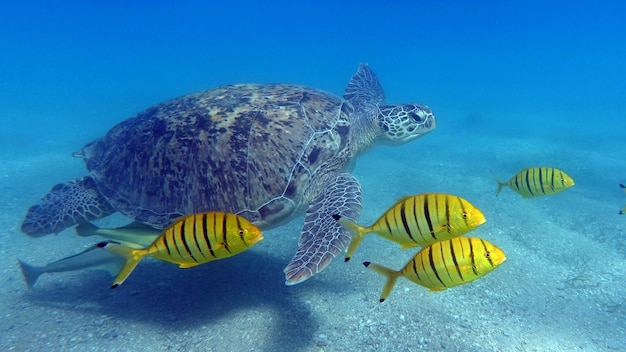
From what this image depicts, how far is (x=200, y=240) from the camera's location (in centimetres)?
230

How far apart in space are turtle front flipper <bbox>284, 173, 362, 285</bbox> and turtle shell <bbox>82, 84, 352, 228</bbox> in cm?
27

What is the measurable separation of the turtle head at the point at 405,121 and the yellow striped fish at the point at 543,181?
7.29 feet

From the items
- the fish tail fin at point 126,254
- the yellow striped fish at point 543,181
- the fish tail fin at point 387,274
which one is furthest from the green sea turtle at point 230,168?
the yellow striped fish at point 543,181

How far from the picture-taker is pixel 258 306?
404 cm

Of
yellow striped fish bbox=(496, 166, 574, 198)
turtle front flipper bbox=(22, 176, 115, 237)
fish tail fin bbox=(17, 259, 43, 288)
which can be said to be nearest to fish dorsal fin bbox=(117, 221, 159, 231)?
turtle front flipper bbox=(22, 176, 115, 237)

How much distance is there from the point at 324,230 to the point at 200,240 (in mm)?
1812

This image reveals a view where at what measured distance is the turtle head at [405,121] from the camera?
6320mm

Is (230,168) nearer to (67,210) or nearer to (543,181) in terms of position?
(67,210)

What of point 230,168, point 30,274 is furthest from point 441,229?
point 30,274

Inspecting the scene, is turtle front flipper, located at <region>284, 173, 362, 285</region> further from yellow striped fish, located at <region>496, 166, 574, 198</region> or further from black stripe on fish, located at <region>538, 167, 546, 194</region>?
black stripe on fish, located at <region>538, 167, 546, 194</region>

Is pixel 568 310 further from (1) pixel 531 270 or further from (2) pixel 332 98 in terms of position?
(2) pixel 332 98

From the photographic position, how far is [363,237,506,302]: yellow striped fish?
2178mm

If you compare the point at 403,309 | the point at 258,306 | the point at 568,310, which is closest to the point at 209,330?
the point at 258,306

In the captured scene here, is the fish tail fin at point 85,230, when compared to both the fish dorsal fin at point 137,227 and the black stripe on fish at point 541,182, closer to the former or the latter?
the fish dorsal fin at point 137,227
